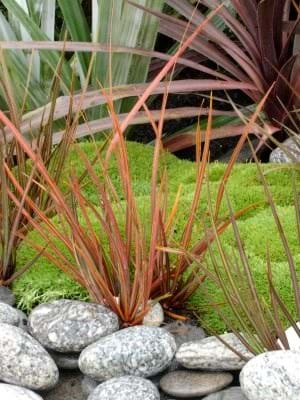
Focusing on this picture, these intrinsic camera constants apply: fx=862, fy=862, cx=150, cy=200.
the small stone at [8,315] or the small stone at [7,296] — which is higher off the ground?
the small stone at [8,315]

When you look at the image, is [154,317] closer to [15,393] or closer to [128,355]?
[128,355]

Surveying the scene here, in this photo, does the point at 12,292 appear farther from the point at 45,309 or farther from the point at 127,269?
the point at 127,269

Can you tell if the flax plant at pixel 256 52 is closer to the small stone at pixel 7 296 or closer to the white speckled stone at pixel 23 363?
the small stone at pixel 7 296

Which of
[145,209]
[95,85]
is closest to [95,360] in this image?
[145,209]

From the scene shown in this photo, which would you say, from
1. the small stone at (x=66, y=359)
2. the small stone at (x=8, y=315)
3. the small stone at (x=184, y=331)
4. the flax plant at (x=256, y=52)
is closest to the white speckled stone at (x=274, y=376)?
the small stone at (x=184, y=331)

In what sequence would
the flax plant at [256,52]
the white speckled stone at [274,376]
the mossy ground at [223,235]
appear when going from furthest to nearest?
the flax plant at [256,52] → the mossy ground at [223,235] → the white speckled stone at [274,376]

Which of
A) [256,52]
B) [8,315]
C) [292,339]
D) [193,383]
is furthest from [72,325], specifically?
[256,52]

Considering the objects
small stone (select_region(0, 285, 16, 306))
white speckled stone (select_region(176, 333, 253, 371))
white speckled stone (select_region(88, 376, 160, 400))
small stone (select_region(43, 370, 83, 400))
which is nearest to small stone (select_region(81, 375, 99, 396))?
small stone (select_region(43, 370, 83, 400))
